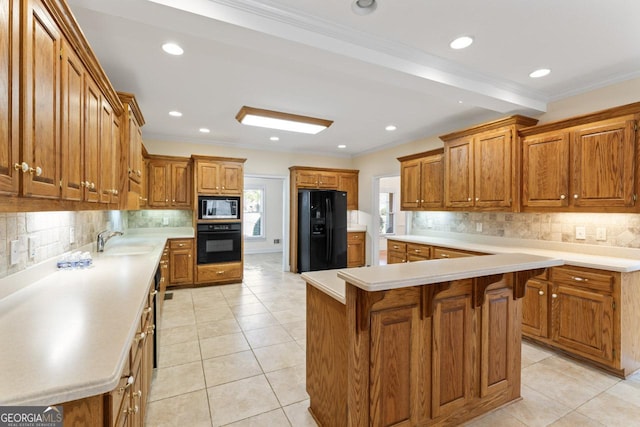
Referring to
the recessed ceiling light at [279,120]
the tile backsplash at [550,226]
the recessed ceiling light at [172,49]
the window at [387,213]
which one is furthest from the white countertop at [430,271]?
the window at [387,213]

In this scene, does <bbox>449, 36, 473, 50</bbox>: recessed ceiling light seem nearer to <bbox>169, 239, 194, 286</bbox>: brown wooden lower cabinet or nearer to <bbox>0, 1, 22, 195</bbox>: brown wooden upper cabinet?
<bbox>0, 1, 22, 195</bbox>: brown wooden upper cabinet

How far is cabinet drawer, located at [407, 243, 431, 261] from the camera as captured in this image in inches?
166

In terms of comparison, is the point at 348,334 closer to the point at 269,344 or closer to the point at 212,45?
the point at 269,344

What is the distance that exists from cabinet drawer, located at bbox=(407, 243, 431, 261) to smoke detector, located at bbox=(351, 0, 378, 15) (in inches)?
124

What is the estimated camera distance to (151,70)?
9.06 ft

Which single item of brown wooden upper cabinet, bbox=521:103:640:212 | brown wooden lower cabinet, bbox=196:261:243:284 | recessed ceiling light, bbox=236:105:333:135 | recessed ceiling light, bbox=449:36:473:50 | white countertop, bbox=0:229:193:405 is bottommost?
brown wooden lower cabinet, bbox=196:261:243:284

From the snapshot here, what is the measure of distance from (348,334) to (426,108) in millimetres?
3248

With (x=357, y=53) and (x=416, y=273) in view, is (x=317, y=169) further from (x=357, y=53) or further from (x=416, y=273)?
(x=416, y=273)

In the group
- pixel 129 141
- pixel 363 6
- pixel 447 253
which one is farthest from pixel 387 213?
pixel 363 6

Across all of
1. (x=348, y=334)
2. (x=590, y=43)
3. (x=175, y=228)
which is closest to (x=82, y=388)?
(x=348, y=334)

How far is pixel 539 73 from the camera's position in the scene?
281cm

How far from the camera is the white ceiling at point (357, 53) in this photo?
1.87m

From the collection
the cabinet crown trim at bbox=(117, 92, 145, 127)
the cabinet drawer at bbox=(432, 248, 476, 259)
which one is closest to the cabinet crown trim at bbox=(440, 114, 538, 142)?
the cabinet drawer at bbox=(432, 248, 476, 259)

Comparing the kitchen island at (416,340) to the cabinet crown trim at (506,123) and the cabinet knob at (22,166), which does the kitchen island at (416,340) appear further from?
the cabinet crown trim at (506,123)
